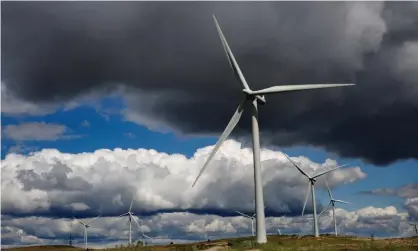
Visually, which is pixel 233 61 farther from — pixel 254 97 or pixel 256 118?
pixel 256 118

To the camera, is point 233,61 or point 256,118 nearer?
point 256,118

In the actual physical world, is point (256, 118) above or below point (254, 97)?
below

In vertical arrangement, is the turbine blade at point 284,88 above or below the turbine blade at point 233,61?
below

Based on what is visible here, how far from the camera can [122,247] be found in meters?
76.3

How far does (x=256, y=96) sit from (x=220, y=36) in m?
11.8

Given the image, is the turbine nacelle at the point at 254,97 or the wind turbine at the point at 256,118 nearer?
the wind turbine at the point at 256,118

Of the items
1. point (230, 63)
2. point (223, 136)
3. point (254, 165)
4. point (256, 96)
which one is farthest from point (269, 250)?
point (230, 63)

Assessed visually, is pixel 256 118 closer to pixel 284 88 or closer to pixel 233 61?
pixel 284 88

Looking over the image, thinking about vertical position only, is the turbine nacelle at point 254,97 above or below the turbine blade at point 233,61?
below

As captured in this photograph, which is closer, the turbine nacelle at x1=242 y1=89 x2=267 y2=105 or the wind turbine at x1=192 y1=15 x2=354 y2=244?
the wind turbine at x1=192 y1=15 x2=354 y2=244

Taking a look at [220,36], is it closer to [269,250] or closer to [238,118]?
[238,118]

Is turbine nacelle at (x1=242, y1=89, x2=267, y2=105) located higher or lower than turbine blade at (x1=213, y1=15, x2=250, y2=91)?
lower

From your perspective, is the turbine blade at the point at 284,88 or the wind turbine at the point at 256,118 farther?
the turbine blade at the point at 284,88

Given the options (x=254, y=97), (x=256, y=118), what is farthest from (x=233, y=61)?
(x=256, y=118)
